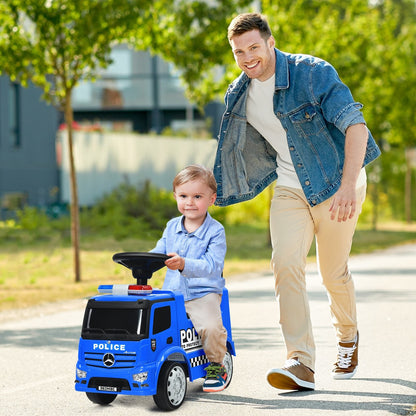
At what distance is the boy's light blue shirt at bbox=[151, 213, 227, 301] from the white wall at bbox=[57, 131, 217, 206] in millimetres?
24573

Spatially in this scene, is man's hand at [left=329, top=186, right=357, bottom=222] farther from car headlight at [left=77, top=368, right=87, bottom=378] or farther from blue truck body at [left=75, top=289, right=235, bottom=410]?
car headlight at [left=77, top=368, right=87, bottom=378]

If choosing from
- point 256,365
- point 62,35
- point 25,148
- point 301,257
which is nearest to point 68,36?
point 62,35

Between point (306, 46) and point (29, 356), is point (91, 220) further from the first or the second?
point (29, 356)

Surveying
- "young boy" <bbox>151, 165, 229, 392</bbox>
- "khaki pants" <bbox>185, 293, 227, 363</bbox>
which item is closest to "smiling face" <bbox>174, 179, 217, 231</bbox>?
"young boy" <bbox>151, 165, 229, 392</bbox>

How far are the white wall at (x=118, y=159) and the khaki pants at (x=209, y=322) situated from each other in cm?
2473

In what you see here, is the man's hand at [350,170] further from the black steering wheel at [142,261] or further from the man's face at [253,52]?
the black steering wheel at [142,261]

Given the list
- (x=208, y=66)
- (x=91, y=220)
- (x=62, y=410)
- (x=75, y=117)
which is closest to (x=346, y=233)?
(x=62, y=410)

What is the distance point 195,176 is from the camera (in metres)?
5.41

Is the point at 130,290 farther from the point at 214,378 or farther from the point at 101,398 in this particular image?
the point at 214,378

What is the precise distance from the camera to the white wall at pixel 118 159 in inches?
1190

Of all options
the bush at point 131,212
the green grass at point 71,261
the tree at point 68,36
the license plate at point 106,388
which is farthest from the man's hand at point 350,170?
the bush at point 131,212

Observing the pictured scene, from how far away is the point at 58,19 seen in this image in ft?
41.2

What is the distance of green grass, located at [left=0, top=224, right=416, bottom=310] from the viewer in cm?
1252

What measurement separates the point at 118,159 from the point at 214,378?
2536cm
